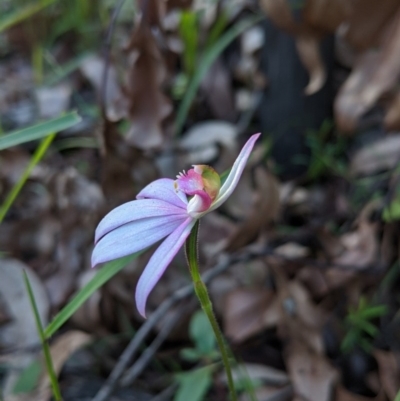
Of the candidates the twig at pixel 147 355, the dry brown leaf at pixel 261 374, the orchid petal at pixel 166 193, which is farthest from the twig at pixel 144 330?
the orchid petal at pixel 166 193

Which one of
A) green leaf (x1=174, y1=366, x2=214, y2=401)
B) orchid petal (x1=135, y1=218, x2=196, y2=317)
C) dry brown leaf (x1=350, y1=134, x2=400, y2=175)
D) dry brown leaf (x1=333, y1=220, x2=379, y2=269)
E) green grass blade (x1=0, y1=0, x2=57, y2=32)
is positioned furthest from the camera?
dry brown leaf (x1=350, y1=134, x2=400, y2=175)

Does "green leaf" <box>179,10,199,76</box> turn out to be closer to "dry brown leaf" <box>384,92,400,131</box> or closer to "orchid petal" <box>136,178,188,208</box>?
"dry brown leaf" <box>384,92,400,131</box>

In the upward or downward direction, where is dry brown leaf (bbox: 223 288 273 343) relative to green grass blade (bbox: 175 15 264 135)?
downward

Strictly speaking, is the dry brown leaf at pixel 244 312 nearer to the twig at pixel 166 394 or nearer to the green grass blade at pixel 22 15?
the twig at pixel 166 394

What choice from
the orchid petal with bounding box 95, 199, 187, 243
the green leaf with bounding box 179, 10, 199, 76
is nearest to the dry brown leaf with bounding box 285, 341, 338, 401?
the orchid petal with bounding box 95, 199, 187, 243

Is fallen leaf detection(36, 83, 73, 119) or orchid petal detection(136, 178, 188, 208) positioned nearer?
orchid petal detection(136, 178, 188, 208)

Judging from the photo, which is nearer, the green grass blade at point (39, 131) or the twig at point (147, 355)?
the green grass blade at point (39, 131)
